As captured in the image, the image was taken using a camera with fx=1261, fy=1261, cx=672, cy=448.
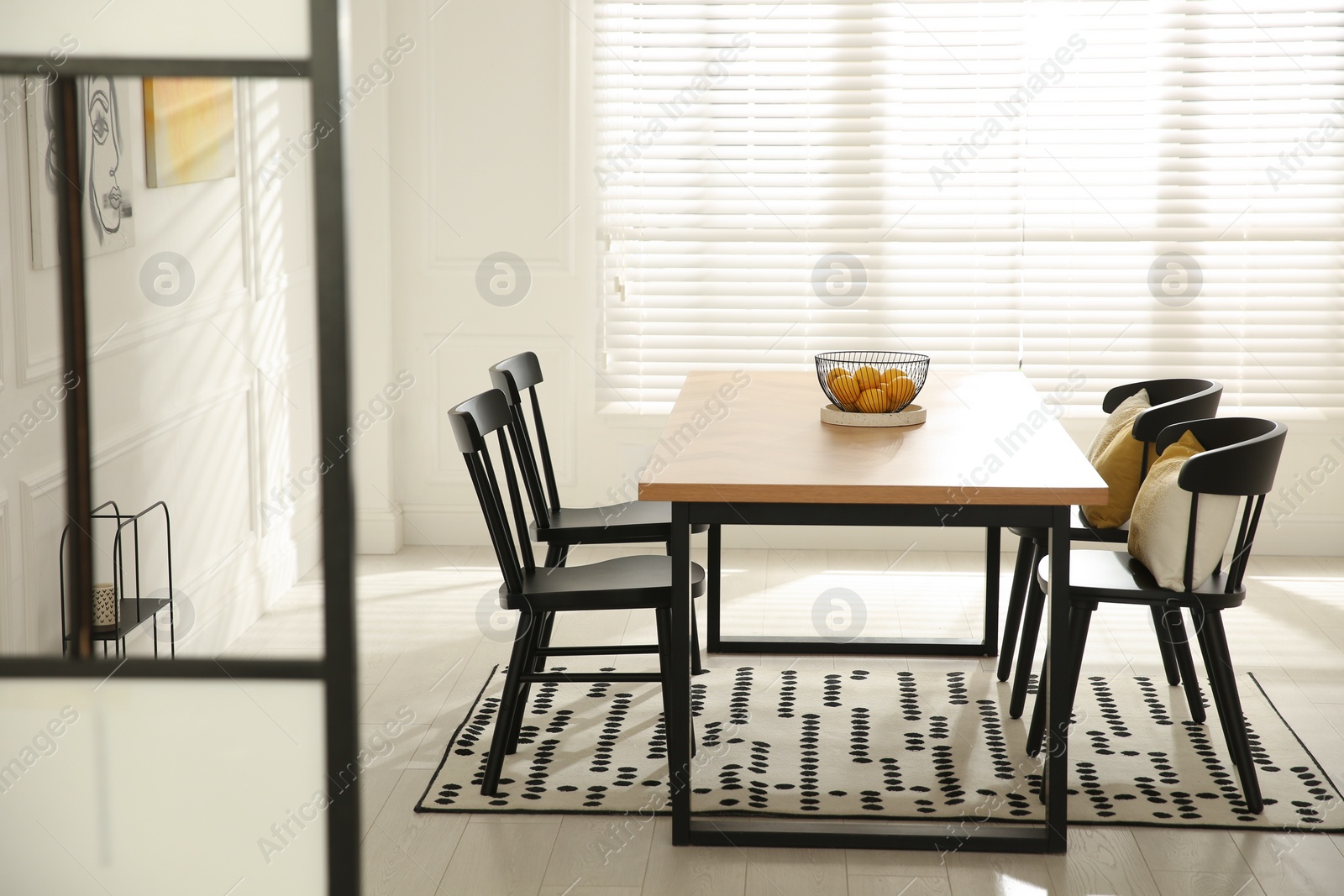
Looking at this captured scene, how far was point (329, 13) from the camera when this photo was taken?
1155 millimetres

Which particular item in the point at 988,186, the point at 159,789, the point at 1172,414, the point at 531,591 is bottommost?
the point at 531,591

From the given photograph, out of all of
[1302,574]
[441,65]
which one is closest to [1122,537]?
[1302,574]

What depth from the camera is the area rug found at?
2.76 meters

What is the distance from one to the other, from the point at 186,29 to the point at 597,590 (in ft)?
5.82

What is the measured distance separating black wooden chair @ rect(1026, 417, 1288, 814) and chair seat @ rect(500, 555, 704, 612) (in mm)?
830

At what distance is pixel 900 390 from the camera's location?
316 centimetres

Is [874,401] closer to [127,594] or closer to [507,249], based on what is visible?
[127,594]

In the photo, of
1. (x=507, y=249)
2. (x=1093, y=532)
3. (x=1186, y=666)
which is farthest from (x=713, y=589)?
(x=507, y=249)

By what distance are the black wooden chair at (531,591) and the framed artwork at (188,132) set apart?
897mm

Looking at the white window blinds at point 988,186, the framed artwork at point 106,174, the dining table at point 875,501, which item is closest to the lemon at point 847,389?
the dining table at point 875,501

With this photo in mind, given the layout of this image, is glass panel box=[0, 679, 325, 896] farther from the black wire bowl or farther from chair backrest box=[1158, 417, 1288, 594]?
the black wire bowl

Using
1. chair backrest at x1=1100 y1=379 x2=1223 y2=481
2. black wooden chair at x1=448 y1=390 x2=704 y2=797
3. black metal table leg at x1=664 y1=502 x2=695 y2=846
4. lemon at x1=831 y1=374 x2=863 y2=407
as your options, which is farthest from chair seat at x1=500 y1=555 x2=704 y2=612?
chair backrest at x1=1100 y1=379 x2=1223 y2=481

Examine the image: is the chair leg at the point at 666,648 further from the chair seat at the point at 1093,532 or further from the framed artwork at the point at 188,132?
the framed artwork at the point at 188,132

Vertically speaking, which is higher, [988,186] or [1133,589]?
[988,186]
